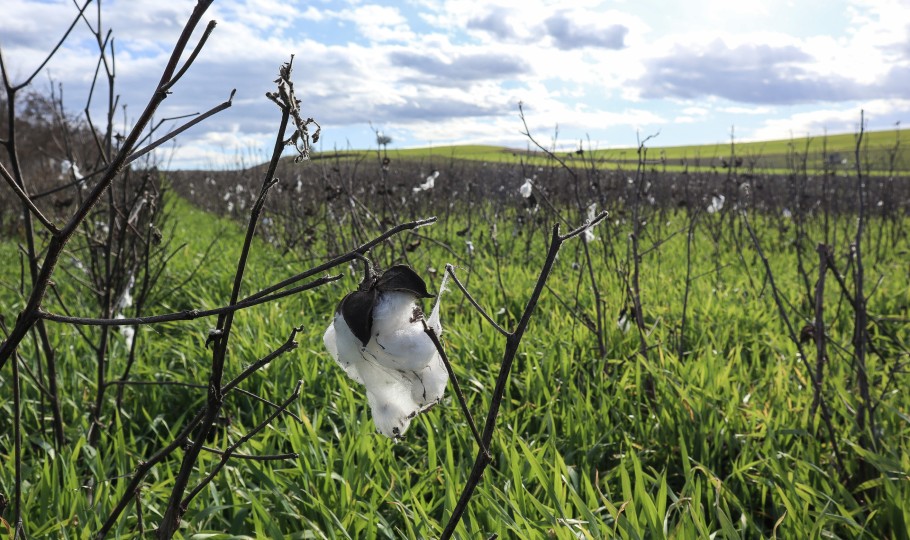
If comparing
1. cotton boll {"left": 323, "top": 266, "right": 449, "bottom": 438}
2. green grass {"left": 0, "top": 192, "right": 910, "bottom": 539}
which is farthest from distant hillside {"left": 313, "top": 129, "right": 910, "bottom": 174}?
cotton boll {"left": 323, "top": 266, "right": 449, "bottom": 438}

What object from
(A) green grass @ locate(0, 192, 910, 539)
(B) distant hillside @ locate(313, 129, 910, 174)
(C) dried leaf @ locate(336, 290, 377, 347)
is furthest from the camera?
(B) distant hillside @ locate(313, 129, 910, 174)

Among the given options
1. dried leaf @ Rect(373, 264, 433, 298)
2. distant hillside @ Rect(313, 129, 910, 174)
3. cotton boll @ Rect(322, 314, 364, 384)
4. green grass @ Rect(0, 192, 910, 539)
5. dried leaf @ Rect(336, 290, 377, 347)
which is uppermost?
distant hillside @ Rect(313, 129, 910, 174)

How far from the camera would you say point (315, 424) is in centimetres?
233

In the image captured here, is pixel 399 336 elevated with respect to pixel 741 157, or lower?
lower

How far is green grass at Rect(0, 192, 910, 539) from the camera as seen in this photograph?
1.76 meters

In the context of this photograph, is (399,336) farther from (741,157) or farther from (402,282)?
(741,157)

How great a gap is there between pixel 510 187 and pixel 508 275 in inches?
298

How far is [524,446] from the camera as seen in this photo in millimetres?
1862

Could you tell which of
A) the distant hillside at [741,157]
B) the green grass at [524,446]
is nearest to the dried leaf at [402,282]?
the green grass at [524,446]

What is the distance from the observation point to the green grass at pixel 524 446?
1.76 meters

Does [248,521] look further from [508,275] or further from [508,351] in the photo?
[508,275]

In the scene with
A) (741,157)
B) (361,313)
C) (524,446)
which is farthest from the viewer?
(741,157)

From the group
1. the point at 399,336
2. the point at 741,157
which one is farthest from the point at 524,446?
the point at 741,157

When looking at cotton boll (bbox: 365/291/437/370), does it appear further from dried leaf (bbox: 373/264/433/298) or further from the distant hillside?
the distant hillside
